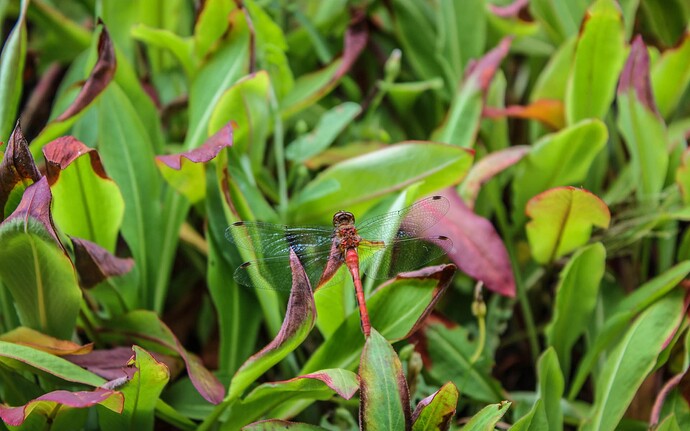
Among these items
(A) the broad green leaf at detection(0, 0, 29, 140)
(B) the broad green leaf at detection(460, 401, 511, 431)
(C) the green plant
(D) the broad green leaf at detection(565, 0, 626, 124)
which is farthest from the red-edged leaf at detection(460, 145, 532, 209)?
A: (A) the broad green leaf at detection(0, 0, 29, 140)

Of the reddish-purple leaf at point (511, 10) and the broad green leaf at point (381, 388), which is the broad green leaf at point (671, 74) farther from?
the broad green leaf at point (381, 388)

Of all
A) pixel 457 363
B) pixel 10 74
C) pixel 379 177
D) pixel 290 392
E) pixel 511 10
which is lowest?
pixel 457 363

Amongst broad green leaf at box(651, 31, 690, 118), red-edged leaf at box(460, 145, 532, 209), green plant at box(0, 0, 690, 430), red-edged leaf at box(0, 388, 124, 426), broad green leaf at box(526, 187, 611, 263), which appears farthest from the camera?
broad green leaf at box(651, 31, 690, 118)

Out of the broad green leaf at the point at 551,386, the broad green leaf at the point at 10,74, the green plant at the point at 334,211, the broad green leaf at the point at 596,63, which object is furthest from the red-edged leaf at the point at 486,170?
the broad green leaf at the point at 10,74

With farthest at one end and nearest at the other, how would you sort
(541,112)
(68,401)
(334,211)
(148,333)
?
(541,112)
(334,211)
(148,333)
(68,401)

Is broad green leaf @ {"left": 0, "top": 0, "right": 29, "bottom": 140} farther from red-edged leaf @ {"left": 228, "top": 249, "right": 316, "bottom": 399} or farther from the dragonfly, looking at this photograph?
red-edged leaf @ {"left": 228, "top": 249, "right": 316, "bottom": 399}

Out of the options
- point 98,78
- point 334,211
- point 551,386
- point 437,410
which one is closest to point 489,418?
point 437,410

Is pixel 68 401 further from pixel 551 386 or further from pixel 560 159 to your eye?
pixel 560 159
